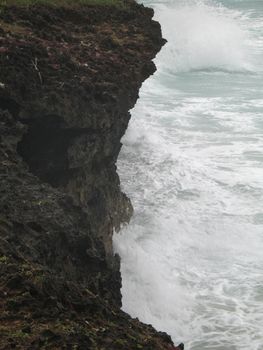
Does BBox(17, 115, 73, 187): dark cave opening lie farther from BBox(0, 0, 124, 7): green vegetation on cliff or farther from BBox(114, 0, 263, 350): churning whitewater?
BBox(114, 0, 263, 350): churning whitewater

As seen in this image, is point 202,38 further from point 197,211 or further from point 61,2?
point 61,2

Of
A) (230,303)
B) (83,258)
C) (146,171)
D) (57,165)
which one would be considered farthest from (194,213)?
(83,258)

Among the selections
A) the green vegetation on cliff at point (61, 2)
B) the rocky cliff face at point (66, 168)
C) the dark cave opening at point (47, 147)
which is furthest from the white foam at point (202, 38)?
the dark cave opening at point (47, 147)

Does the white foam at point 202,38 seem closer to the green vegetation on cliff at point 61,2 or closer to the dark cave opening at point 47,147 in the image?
the green vegetation on cliff at point 61,2

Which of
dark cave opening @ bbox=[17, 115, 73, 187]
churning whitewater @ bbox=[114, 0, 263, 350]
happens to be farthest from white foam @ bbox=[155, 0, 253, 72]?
dark cave opening @ bbox=[17, 115, 73, 187]

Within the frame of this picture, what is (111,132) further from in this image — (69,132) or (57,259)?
(57,259)

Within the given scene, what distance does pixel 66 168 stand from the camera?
28.3 ft

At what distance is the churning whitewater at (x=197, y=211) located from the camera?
952cm

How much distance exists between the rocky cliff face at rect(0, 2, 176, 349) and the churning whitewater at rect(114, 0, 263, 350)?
3.51 feet

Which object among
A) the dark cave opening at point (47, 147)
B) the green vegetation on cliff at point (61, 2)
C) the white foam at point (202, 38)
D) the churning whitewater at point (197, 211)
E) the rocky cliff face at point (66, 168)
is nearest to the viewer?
the rocky cliff face at point (66, 168)

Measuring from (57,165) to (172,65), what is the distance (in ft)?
83.4

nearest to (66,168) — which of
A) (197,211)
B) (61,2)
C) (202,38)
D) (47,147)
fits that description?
(47,147)

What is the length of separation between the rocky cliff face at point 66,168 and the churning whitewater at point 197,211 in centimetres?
107

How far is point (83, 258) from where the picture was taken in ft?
20.1
